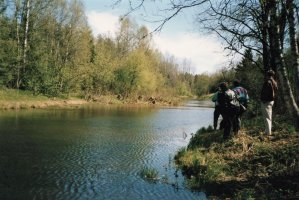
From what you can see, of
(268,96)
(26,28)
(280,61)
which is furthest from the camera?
(26,28)

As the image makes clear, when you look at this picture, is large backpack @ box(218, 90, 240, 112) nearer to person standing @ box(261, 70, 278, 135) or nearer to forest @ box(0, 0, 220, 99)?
person standing @ box(261, 70, 278, 135)

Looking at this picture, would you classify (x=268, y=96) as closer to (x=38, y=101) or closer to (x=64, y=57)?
(x=38, y=101)

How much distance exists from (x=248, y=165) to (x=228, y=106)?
301cm

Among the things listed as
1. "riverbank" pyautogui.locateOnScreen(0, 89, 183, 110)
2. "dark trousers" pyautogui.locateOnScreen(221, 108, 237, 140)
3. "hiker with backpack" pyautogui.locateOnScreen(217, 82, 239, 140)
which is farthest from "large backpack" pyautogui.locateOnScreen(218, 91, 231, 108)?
"riverbank" pyautogui.locateOnScreen(0, 89, 183, 110)

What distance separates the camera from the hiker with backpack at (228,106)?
13969 mm

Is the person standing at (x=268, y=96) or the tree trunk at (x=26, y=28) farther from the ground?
the tree trunk at (x=26, y=28)

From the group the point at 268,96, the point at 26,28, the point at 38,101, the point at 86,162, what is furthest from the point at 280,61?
the point at 26,28

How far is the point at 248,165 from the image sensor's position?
11.6 m

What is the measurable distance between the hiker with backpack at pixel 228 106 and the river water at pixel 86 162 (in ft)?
8.48

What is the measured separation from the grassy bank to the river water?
692 mm

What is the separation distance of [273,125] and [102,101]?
45.0 metres

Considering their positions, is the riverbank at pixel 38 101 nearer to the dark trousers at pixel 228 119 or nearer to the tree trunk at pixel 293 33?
the dark trousers at pixel 228 119

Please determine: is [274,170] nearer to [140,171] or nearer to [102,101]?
[140,171]

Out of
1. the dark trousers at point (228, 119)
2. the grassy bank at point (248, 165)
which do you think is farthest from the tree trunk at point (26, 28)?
the dark trousers at point (228, 119)
